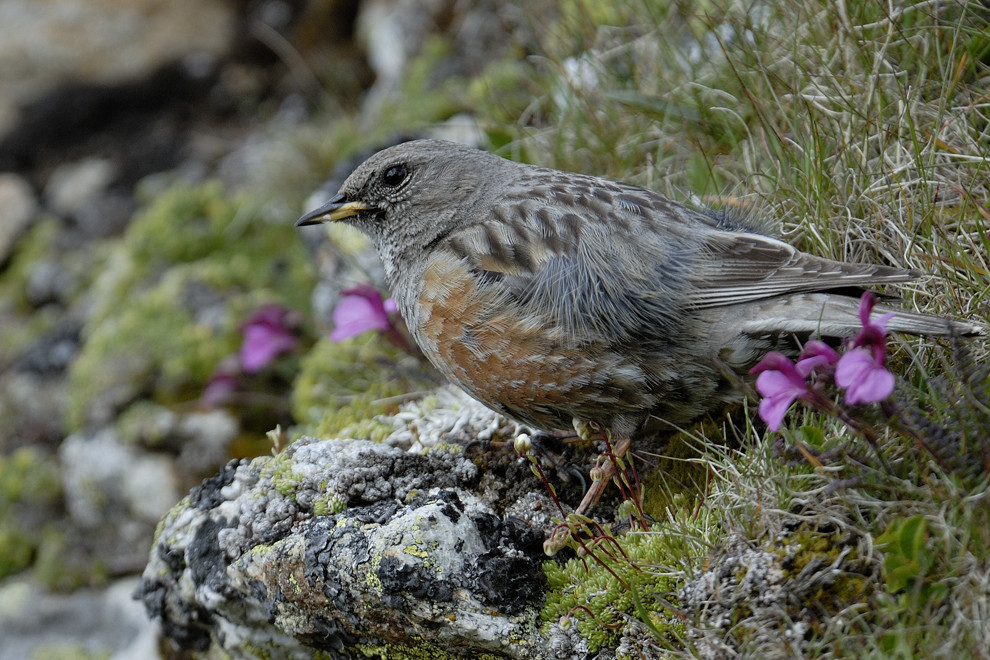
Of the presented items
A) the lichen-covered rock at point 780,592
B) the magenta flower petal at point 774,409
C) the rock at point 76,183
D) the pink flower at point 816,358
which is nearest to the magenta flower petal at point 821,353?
the pink flower at point 816,358

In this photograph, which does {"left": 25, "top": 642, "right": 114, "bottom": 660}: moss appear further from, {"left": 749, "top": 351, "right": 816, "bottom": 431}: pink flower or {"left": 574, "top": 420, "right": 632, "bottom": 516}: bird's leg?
{"left": 749, "top": 351, "right": 816, "bottom": 431}: pink flower

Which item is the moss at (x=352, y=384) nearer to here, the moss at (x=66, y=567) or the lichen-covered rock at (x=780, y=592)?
the moss at (x=66, y=567)

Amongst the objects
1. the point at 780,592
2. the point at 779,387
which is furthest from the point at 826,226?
the point at 780,592

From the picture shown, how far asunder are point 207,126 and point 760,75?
5647 millimetres

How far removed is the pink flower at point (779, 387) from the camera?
276cm

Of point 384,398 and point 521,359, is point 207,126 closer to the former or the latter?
point 384,398

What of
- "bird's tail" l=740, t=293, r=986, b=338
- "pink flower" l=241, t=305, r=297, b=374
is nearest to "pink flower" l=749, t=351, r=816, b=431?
"bird's tail" l=740, t=293, r=986, b=338

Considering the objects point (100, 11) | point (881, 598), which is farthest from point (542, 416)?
point (100, 11)

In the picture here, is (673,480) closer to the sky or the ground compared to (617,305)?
closer to the ground

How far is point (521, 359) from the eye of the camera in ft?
11.3

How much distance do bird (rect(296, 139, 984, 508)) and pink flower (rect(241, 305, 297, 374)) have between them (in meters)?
1.87

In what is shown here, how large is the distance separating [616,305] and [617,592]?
1021 mm

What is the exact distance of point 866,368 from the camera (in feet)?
8.68

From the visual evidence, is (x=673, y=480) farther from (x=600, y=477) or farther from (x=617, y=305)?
(x=617, y=305)
